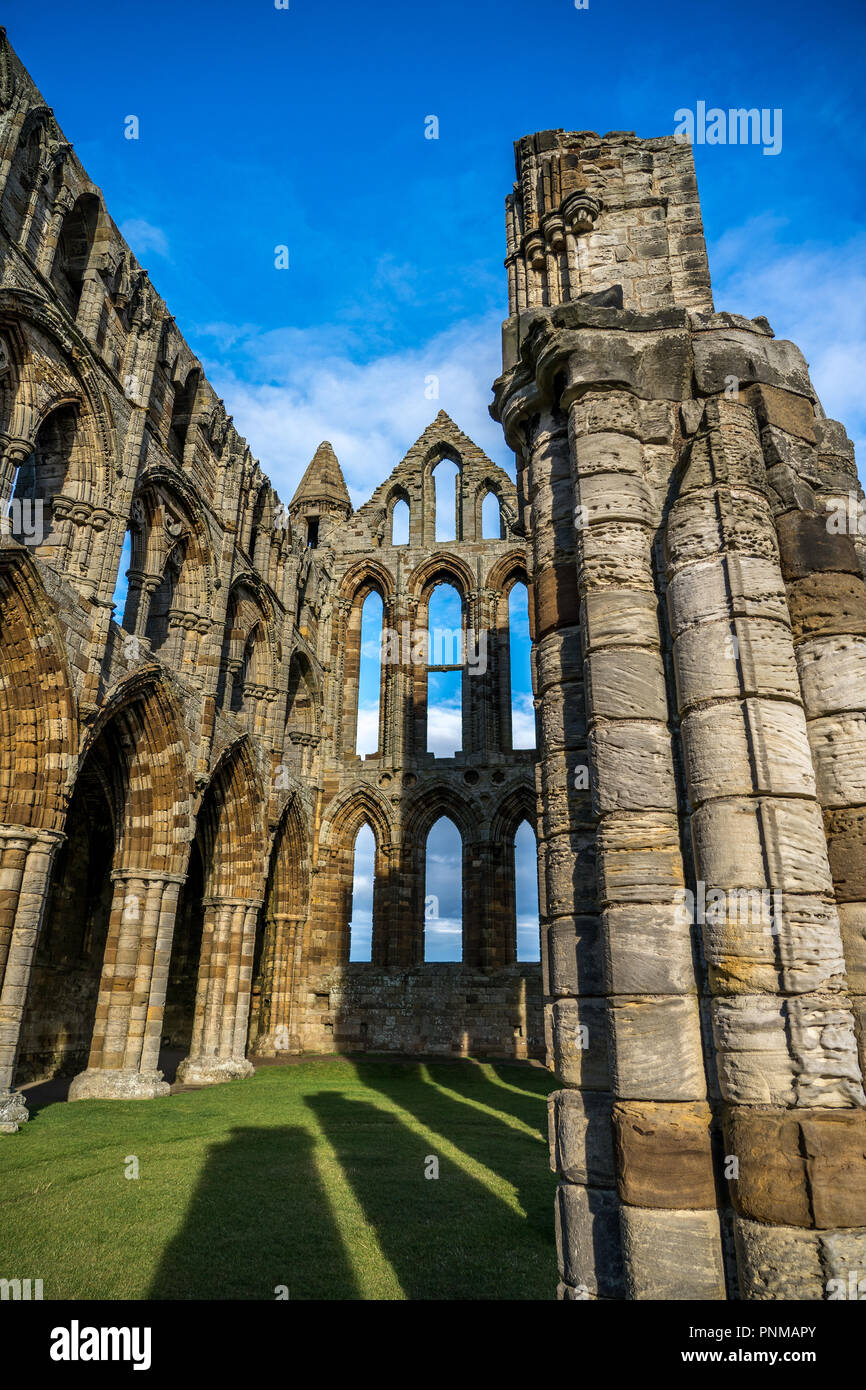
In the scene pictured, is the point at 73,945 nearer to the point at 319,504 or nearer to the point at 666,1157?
the point at 319,504

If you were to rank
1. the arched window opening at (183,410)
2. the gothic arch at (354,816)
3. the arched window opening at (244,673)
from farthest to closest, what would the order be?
the gothic arch at (354,816), the arched window opening at (244,673), the arched window opening at (183,410)

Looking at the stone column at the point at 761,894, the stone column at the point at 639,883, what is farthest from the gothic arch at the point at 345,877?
the stone column at the point at 761,894

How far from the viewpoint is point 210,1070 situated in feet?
49.6

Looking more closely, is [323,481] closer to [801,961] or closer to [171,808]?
[171,808]

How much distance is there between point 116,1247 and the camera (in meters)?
5.53

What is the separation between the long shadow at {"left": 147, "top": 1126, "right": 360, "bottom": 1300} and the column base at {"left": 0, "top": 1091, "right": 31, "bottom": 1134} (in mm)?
2729

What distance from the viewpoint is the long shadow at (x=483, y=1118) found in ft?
24.6

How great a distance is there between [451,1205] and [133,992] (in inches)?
306

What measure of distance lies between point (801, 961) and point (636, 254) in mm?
4265

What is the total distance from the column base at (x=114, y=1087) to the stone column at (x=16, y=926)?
218 centimetres

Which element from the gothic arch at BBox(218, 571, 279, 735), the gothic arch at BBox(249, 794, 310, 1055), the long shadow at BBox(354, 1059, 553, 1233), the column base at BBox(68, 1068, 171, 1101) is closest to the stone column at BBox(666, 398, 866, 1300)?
the long shadow at BBox(354, 1059, 553, 1233)

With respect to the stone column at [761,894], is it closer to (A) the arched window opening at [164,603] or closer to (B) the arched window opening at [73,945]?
(A) the arched window opening at [164,603]

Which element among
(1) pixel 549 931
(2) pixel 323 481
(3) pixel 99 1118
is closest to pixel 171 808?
(3) pixel 99 1118
